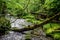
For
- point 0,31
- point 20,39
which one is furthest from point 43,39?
point 0,31

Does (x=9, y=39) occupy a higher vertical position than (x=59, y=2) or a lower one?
lower

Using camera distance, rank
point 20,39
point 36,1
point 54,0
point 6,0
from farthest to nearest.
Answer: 1. point 36,1
2. point 54,0
3. point 20,39
4. point 6,0

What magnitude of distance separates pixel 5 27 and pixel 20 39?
43.0 inches

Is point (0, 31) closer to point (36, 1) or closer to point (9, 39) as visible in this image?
point (9, 39)

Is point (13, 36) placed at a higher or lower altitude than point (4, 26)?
lower

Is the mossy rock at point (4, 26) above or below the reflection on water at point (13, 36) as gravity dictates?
above

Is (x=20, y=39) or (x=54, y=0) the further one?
(x=54, y=0)

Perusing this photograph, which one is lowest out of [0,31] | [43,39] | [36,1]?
[43,39]

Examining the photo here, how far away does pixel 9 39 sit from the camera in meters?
7.50

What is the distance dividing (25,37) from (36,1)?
292 inches

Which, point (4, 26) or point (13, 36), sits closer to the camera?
point (4, 26)

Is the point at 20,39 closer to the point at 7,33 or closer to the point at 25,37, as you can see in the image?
the point at 25,37

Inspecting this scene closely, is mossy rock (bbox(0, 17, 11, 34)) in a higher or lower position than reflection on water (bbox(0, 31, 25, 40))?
higher

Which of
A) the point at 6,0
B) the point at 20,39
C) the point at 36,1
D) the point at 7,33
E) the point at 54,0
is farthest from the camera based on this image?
the point at 36,1
